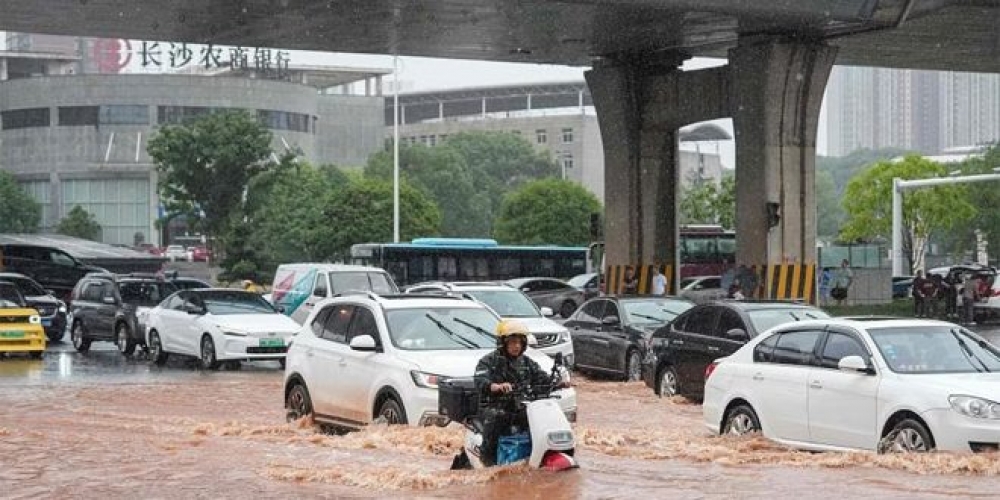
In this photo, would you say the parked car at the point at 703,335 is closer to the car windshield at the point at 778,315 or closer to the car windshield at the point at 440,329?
the car windshield at the point at 778,315

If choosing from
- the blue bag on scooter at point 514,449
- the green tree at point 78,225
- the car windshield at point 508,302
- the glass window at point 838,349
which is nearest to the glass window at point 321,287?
the car windshield at point 508,302

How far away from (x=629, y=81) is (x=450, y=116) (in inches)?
5429

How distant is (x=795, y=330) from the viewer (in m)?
16.2

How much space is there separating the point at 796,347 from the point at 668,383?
24.1 feet

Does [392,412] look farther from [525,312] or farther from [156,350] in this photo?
[156,350]

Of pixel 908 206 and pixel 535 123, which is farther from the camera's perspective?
pixel 535 123

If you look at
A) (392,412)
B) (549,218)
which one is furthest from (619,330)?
(549,218)

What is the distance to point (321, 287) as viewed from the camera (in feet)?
118

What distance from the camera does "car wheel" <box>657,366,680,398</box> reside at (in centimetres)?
2317

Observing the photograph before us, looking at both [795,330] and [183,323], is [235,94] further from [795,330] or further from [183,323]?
[795,330]

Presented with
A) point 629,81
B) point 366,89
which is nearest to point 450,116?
point 366,89

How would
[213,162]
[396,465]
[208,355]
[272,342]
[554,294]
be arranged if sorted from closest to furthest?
[396,465], [272,342], [208,355], [554,294], [213,162]

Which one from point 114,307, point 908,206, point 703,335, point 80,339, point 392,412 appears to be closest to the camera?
point 392,412

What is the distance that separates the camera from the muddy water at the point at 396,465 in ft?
41.3
